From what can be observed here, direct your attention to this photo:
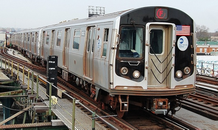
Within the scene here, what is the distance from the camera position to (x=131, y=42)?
8125mm

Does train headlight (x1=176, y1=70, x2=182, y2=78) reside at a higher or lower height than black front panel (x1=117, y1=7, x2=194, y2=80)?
lower

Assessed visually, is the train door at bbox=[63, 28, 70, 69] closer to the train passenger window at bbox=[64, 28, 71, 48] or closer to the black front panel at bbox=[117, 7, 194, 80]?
the train passenger window at bbox=[64, 28, 71, 48]

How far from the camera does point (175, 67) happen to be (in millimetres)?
8383

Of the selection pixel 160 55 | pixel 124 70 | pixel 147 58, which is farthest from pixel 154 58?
pixel 124 70

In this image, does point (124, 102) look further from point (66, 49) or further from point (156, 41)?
point (66, 49)

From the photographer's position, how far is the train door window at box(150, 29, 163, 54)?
8312mm

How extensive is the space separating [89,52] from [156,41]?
2689mm

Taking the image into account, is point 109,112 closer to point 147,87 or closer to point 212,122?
point 147,87

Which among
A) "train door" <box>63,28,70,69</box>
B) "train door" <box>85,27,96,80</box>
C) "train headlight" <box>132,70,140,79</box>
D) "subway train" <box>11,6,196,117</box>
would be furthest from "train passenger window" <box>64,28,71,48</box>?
"train headlight" <box>132,70,140,79</box>

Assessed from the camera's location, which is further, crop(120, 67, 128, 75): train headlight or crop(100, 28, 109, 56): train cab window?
crop(100, 28, 109, 56): train cab window

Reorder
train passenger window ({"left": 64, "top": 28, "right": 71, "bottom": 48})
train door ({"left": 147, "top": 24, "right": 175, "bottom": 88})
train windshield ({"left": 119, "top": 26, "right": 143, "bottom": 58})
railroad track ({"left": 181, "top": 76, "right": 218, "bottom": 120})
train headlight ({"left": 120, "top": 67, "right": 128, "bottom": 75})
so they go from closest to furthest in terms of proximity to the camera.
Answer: train headlight ({"left": 120, "top": 67, "right": 128, "bottom": 75}) → train windshield ({"left": 119, "top": 26, "right": 143, "bottom": 58}) → train door ({"left": 147, "top": 24, "right": 175, "bottom": 88}) → railroad track ({"left": 181, "top": 76, "right": 218, "bottom": 120}) → train passenger window ({"left": 64, "top": 28, "right": 71, "bottom": 48})

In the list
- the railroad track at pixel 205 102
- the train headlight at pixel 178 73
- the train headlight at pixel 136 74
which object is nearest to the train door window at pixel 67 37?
the railroad track at pixel 205 102

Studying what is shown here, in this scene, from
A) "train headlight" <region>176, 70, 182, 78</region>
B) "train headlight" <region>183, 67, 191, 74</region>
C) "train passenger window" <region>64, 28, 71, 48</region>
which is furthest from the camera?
"train passenger window" <region>64, 28, 71, 48</region>

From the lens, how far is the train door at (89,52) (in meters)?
9.90
